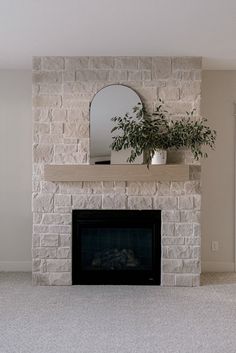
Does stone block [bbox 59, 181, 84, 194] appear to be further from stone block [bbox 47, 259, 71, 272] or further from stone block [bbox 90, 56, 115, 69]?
stone block [bbox 90, 56, 115, 69]

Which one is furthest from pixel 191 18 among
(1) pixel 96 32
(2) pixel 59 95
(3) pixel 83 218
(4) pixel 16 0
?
(3) pixel 83 218

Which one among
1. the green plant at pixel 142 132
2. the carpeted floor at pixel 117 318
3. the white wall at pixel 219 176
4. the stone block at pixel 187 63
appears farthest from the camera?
the white wall at pixel 219 176

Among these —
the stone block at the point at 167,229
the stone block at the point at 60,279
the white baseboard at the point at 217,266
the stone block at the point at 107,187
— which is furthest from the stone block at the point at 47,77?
the white baseboard at the point at 217,266

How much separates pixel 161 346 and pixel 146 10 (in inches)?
95.2

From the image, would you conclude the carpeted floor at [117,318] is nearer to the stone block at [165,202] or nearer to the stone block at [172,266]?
the stone block at [172,266]

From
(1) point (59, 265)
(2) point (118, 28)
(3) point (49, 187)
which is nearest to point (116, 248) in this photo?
(1) point (59, 265)

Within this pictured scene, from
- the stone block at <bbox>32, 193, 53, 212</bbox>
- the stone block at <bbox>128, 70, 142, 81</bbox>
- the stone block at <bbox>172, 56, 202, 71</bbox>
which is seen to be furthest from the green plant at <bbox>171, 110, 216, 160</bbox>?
the stone block at <bbox>32, 193, 53, 212</bbox>

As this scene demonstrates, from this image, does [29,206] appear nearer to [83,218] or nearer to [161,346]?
[83,218]

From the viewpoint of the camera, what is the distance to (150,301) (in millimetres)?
4355

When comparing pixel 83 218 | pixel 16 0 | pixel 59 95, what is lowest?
pixel 83 218

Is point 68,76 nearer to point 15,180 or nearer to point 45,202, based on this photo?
point 45,202

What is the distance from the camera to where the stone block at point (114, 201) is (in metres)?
4.89

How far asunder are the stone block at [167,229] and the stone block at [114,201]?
0.46 metres

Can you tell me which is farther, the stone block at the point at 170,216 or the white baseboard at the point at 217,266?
the white baseboard at the point at 217,266
